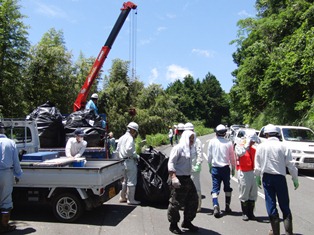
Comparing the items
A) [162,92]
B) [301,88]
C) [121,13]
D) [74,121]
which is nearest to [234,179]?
[74,121]

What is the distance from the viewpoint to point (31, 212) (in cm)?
783

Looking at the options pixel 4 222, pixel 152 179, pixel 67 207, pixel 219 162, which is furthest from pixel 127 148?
pixel 4 222

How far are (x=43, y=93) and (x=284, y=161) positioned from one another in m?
31.4

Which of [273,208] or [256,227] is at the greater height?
[273,208]

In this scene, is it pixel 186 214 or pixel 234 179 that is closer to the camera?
pixel 186 214

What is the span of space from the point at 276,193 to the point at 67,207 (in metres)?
3.86

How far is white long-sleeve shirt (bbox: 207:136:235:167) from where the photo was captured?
761 centimetres

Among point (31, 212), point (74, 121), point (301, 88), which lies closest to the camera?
point (31, 212)

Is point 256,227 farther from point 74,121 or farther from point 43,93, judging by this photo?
point 43,93

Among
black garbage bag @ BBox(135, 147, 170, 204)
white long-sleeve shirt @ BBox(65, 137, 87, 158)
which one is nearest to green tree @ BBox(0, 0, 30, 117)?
white long-sleeve shirt @ BBox(65, 137, 87, 158)

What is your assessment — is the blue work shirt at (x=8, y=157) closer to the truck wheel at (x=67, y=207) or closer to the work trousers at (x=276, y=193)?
the truck wheel at (x=67, y=207)

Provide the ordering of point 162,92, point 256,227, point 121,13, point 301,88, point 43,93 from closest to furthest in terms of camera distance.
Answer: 1. point 256,227
2. point 121,13
3. point 301,88
4. point 43,93
5. point 162,92

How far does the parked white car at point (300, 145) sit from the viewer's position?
13.6 metres

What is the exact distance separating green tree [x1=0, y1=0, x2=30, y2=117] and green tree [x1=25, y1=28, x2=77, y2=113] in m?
4.86
